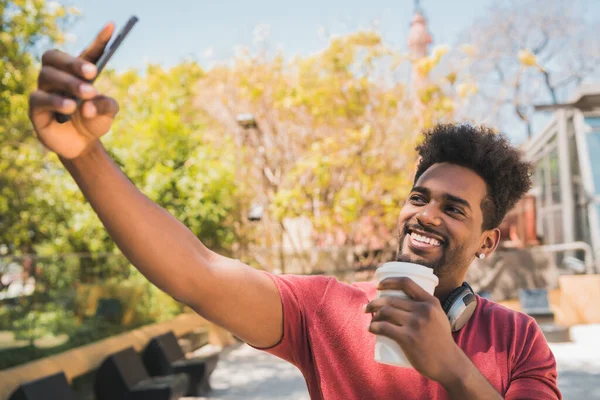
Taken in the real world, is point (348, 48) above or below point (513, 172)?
above

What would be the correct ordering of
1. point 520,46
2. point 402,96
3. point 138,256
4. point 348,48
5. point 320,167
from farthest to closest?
point 520,46, point 402,96, point 348,48, point 320,167, point 138,256

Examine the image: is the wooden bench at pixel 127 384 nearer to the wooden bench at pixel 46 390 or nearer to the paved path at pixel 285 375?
the wooden bench at pixel 46 390

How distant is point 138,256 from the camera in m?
1.40

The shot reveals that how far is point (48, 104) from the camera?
1.13 m


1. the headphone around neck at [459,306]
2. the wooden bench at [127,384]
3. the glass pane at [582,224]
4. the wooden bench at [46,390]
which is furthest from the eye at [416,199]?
the glass pane at [582,224]

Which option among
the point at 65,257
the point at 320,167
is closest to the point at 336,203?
the point at 320,167

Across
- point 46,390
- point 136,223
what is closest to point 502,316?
point 136,223

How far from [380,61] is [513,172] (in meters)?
14.0

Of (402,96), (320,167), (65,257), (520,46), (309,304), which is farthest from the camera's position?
(520,46)

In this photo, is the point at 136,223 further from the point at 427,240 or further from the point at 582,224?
the point at 582,224

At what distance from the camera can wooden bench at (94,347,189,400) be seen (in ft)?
23.4

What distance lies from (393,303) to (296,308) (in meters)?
0.58

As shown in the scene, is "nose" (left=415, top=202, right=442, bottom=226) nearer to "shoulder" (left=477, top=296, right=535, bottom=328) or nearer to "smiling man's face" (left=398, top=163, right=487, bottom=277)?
"smiling man's face" (left=398, top=163, right=487, bottom=277)

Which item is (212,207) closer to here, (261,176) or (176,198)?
(176,198)
